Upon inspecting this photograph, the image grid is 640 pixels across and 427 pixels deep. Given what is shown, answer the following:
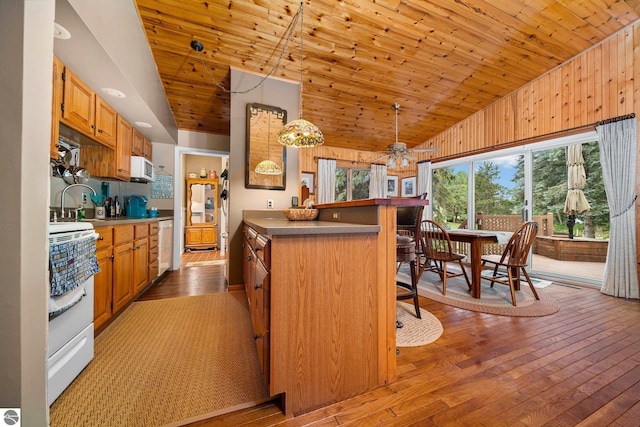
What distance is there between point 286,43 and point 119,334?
355 cm

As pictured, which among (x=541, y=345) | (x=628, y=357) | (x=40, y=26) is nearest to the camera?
(x=40, y=26)

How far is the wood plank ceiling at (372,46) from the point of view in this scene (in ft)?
→ 8.73

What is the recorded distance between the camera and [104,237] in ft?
6.42

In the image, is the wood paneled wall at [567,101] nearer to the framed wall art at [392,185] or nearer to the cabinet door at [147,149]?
the framed wall art at [392,185]

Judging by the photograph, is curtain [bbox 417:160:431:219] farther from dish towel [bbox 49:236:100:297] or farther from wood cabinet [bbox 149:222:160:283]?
dish towel [bbox 49:236:100:297]

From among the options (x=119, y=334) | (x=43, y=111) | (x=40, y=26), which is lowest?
(x=119, y=334)

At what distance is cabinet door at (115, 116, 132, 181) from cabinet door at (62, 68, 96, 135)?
0.55m

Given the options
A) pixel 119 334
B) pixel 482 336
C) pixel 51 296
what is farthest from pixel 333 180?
pixel 51 296

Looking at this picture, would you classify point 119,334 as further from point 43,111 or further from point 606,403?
point 606,403

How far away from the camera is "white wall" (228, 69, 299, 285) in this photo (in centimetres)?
312

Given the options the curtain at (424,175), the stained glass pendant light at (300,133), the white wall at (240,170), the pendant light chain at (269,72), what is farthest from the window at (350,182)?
the stained glass pendant light at (300,133)

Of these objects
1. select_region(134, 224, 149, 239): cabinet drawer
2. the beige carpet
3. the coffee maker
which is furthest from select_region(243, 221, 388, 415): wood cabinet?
the coffee maker

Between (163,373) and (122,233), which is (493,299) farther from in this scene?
(122,233)

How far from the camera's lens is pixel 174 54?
9.67 feet
